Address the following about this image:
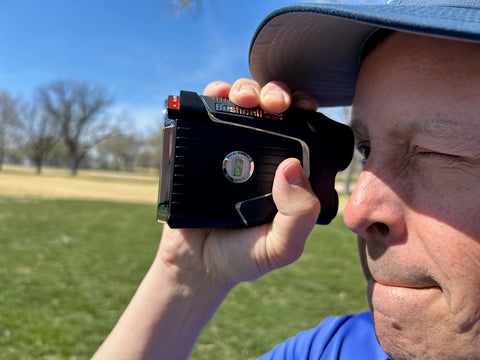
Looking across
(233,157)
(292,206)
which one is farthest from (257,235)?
(233,157)

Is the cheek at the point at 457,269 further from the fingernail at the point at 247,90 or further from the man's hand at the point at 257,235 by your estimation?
the fingernail at the point at 247,90

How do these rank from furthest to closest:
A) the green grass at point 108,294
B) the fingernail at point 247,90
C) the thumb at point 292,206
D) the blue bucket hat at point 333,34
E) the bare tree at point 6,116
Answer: the bare tree at point 6,116 < the green grass at point 108,294 < the fingernail at point 247,90 < the thumb at point 292,206 < the blue bucket hat at point 333,34

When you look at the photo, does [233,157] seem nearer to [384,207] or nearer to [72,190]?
[384,207]

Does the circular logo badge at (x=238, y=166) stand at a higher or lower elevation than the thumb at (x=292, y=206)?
higher

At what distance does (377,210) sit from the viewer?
1118 millimetres

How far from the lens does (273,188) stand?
137cm

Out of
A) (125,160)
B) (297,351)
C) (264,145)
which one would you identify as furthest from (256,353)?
(125,160)

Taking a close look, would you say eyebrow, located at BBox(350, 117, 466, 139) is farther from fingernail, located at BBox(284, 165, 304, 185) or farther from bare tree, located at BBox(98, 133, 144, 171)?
bare tree, located at BBox(98, 133, 144, 171)

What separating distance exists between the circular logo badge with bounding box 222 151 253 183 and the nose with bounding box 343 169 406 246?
→ 1.29 feet

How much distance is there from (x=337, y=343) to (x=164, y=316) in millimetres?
715

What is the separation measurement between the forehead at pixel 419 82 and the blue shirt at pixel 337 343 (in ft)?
2.88

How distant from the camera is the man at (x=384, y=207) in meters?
0.99

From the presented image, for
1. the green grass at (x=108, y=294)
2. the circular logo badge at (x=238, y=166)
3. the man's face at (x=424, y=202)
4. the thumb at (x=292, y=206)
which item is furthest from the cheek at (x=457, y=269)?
the green grass at (x=108, y=294)

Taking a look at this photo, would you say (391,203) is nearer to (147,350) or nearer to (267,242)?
(267,242)
